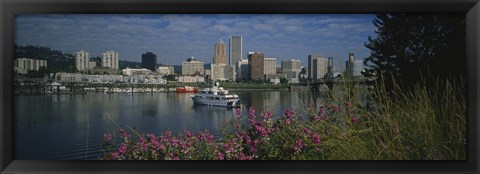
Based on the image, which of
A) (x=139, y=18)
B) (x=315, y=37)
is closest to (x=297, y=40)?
(x=315, y=37)

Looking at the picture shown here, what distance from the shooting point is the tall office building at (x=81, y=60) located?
12.8ft

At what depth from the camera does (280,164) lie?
3727mm

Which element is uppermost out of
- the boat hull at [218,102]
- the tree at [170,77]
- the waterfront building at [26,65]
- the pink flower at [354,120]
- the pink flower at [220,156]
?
the waterfront building at [26,65]

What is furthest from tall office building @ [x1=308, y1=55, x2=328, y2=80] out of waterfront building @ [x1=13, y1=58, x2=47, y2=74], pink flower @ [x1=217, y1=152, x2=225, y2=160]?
waterfront building @ [x1=13, y1=58, x2=47, y2=74]

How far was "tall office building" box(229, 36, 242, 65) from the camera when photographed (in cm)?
392

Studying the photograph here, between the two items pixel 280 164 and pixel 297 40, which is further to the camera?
pixel 297 40

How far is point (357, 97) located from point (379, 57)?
0.37 m

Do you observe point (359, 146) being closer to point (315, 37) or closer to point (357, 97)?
point (357, 97)

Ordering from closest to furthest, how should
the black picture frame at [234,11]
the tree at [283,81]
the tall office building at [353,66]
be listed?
the black picture frame at [234,11] → the tall office building at [353,66] → the tree at [283,81]

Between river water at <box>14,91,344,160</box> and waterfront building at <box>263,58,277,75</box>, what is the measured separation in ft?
0.59

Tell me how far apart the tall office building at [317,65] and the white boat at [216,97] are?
65cm

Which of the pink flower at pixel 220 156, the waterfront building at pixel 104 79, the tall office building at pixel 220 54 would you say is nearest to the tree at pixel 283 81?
the tall office building at pixel 220 54

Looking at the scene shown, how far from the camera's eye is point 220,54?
3963 millimetres

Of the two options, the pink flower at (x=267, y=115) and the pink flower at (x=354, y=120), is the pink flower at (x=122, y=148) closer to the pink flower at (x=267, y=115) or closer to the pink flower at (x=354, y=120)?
the pink flower at (x=267, y=115)
